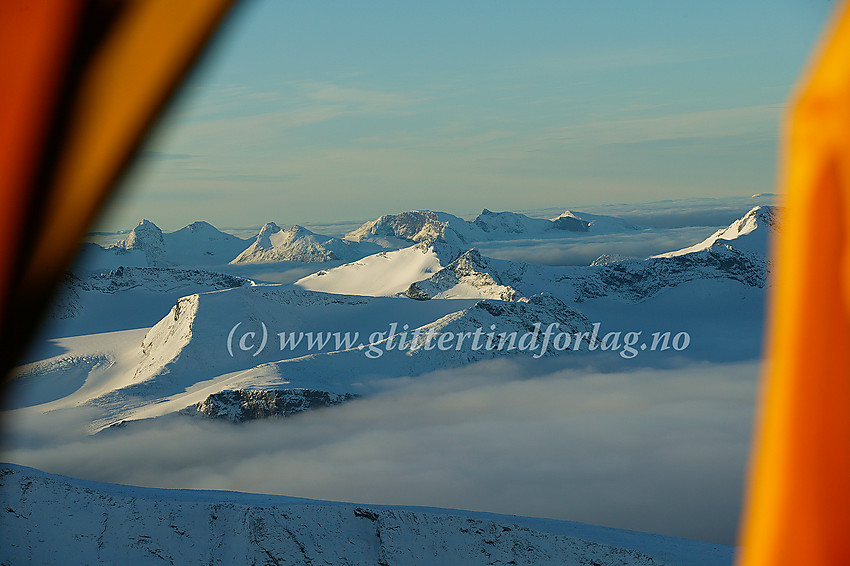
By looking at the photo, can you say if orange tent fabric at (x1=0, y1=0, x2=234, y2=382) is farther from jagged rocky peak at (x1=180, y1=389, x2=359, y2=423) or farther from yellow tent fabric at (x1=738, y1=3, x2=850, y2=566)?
jagged rocky peak at (x1=180, y1=389, x2=359, y2=423)

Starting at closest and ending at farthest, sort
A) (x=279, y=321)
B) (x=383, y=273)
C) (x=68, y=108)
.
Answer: (x=68, y=108), (x=279, y=321), (x=383, y=273)

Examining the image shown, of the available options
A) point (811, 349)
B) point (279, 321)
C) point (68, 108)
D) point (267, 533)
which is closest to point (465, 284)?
point (279, 321)

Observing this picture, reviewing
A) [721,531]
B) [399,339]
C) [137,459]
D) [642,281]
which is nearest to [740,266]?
[642,281]

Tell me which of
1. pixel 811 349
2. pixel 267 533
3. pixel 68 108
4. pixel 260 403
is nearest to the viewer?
pixel 811 349

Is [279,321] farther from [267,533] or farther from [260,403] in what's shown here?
[267,533]

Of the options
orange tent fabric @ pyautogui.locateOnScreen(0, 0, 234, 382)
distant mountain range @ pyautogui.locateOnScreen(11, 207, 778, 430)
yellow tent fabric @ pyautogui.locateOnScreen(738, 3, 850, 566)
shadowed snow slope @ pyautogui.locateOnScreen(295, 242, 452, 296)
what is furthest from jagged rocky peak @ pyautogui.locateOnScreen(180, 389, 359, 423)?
yellow tent fabric @ pyautogui.locateOnScreen(738, 3, 850, 566)

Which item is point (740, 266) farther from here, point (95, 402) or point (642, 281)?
point (95, 402)
